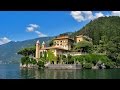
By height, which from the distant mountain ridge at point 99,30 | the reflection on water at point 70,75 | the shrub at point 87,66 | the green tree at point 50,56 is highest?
the distant mountain ridge at point 99,30

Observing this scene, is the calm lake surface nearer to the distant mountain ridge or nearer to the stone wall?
the stone wall

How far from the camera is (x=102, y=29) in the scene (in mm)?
35469

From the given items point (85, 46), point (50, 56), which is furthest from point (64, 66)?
point (85, 46)

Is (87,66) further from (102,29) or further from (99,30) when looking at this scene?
(99,30)

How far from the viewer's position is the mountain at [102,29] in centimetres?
3522

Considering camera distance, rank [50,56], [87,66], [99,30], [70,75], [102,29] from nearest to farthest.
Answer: [70,75], [87,66], [50,56], [102,29], [99,30]

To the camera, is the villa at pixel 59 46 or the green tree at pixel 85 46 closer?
the villa at pixel 59 46

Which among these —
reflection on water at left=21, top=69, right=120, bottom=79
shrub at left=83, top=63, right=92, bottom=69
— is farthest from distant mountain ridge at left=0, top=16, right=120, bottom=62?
reflection on water at left=21, top=69, right=120, bottom=79

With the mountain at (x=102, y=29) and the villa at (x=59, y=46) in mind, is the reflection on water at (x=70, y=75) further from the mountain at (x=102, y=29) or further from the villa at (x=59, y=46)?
the mountain at (x=102, y=29)

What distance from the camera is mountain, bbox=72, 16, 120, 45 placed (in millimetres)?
35219

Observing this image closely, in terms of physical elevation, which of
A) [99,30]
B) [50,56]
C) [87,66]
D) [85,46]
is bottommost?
[87,66]

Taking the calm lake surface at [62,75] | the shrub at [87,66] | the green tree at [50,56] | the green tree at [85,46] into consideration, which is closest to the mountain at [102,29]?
the green tree at [85,46]

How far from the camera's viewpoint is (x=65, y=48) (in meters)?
32.6

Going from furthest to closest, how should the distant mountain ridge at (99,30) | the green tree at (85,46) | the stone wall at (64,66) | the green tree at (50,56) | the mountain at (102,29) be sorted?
the mountain at (102,29) < the distant mountain ridge at (99,30) < the green tree at (85,46) < the green tree at (50,56) < the stone wall at (64,66)
